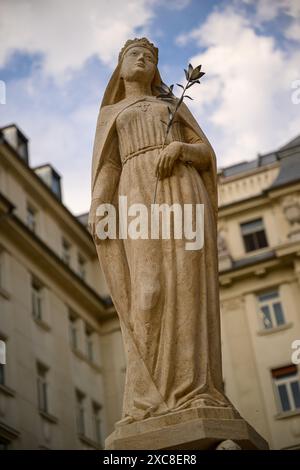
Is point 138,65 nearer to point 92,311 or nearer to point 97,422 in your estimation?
point 97,422

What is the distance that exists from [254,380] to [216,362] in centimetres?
2837

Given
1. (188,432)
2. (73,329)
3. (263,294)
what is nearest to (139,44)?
(188,432)

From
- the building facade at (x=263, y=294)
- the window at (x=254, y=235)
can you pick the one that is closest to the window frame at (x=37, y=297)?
the building facade at (x=263, y=294)

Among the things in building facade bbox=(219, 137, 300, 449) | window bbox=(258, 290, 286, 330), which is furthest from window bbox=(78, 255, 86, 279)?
window bbox=(258, 290, 286, 330)

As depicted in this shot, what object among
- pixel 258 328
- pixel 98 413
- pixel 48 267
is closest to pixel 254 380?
pixel 258 328

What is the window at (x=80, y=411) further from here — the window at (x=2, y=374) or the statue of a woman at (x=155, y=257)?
the statue of a woman at (x=155, y=257)

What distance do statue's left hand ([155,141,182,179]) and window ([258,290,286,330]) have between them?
29.0 metres

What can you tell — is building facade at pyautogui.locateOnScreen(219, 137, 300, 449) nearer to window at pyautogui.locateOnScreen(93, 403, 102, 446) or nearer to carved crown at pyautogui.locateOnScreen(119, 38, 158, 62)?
window at pyautogui.locateOnScreen(93, 403, 102, 446)

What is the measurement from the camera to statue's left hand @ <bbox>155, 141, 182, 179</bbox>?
6.76 meters

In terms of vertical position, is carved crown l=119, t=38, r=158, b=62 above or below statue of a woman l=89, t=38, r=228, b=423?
above

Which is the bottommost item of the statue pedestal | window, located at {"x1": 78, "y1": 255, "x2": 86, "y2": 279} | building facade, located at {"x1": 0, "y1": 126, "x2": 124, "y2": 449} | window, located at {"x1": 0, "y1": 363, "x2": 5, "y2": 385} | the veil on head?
the statue pedestal

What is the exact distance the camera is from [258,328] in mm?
35062
